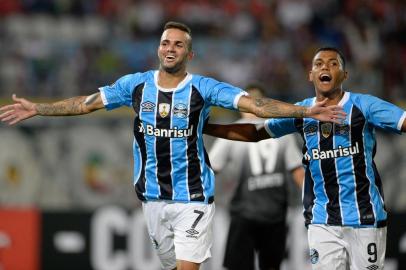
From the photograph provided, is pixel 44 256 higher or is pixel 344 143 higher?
pixel 344 143

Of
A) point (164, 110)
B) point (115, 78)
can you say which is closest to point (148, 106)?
point (164, 110)

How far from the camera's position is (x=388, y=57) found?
1373 centimetres

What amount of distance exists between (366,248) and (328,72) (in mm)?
1170

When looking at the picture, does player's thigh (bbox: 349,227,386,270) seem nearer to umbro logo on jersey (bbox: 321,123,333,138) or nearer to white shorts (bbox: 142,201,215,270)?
umbro logo on jersey (bbox: 321,123,333,138)

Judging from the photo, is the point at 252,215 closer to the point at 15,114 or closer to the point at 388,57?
the point at 15,114

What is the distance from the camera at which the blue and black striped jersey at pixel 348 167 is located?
6.21 m

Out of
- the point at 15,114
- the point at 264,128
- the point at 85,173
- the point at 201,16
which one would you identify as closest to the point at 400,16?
the point at 201,16

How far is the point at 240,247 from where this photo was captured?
8.55m

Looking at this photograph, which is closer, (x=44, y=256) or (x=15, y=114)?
(x=15, y=114)

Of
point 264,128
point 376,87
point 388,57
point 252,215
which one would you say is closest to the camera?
point 264,128

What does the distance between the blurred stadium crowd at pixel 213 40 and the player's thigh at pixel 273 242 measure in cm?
434

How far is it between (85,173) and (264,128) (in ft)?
14.5

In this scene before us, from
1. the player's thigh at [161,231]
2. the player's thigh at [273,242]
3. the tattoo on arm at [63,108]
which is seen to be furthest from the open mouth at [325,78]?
the player's thigh at [273,242]

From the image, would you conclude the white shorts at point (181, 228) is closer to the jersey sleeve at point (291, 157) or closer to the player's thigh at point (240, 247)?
the player's thigh at point (240, 247)
